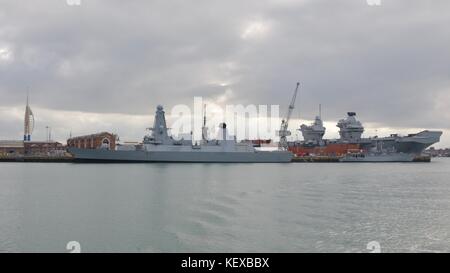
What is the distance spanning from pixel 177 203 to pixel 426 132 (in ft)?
283

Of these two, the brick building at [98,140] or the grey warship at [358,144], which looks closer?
the grey warship at [358,144]

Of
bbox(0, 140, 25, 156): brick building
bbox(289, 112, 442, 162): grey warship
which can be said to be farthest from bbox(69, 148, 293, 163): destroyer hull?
bbox(0, 140, 25, 156): brick building

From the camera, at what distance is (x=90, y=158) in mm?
69750

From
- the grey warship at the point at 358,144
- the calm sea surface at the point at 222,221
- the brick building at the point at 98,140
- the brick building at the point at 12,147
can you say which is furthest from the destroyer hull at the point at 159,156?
the brick building at the point at 12,147

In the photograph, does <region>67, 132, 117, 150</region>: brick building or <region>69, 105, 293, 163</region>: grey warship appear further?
<region>67, 132, 117, 150</region>: brick building

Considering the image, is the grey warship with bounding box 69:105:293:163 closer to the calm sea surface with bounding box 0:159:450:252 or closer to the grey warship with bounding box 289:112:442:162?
the grey warship with bounding box 289:112:442:162

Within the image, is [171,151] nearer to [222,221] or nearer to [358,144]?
[358,144]

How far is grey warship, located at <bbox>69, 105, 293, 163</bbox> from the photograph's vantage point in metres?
68.8

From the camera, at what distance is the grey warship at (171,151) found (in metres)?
68.8

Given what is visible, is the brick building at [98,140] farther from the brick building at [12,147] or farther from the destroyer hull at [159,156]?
the destroyer hull at [159,156]

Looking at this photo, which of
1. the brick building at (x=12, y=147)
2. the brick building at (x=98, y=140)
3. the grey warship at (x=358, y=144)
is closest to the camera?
the grey warship at (x=358, y=144)
